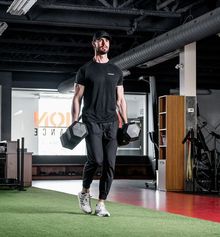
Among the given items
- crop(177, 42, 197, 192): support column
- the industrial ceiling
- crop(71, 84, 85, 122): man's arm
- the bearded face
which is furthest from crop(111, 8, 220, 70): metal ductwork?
crop(71, 84, 85, 122): man's arm

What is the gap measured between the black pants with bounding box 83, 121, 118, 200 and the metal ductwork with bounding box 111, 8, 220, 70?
4648 mm

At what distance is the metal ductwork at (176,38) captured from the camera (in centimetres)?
935

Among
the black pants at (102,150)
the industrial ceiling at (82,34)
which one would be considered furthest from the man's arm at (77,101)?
the industrial ceiling at (82,34)

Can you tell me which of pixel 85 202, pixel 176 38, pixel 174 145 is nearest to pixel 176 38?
pixel 176 38

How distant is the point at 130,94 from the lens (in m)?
20.5

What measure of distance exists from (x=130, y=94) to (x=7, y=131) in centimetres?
485

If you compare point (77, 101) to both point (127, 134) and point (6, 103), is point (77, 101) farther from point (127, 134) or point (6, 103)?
point (6, 103)

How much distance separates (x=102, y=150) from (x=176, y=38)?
19.8 feet

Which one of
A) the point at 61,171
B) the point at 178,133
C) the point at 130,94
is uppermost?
the point at 130,94

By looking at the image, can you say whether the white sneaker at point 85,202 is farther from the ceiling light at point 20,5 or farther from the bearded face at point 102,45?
the ceiling light at point 20,5

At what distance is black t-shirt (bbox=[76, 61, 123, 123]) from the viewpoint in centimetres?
505

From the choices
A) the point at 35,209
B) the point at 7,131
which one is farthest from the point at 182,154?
the point at 7,131

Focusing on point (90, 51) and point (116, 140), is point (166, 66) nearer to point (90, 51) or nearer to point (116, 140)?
point (90, 51)

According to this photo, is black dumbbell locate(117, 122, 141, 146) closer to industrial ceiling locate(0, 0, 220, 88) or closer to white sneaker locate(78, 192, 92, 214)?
white sneaker locate(78, 192, 92, 214)
